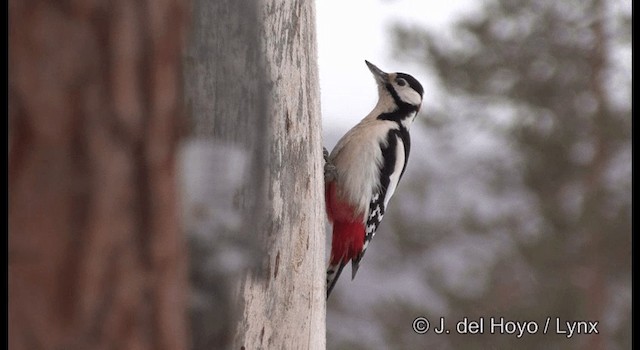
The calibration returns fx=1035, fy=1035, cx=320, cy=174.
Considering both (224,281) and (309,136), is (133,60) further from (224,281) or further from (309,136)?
(309,136)

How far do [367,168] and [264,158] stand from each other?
1227 mm

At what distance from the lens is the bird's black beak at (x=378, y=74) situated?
3.58 metres

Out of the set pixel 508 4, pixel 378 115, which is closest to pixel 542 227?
pixel 508 4

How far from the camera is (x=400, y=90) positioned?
3.55 meters

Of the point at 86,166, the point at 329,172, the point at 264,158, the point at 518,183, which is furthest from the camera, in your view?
the point at 518,183

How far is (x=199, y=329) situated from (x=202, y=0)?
2.11ft

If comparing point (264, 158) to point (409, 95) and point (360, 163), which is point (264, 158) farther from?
point (409, 95)

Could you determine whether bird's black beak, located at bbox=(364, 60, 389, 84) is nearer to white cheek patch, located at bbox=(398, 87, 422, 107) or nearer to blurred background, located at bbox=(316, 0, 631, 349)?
white cheek patch, located at bbox=(398, 87, 422, 107)

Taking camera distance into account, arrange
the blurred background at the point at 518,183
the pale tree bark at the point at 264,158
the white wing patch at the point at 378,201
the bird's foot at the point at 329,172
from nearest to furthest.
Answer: the pale tree bark at the point at 264,158
the bird's foot at the point at 329,172
the white wing patch at the point at 378,201
the blurred background at the point at 518,183

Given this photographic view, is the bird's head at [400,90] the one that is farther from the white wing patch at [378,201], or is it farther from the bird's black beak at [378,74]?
the white wing patch at [378,201]

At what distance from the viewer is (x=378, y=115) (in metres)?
3.54

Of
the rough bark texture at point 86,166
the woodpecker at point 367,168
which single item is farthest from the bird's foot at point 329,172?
the rough bark texture at point 86,166

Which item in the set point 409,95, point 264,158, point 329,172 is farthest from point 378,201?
point 264,158

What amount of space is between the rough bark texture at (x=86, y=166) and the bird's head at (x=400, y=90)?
2.40m
